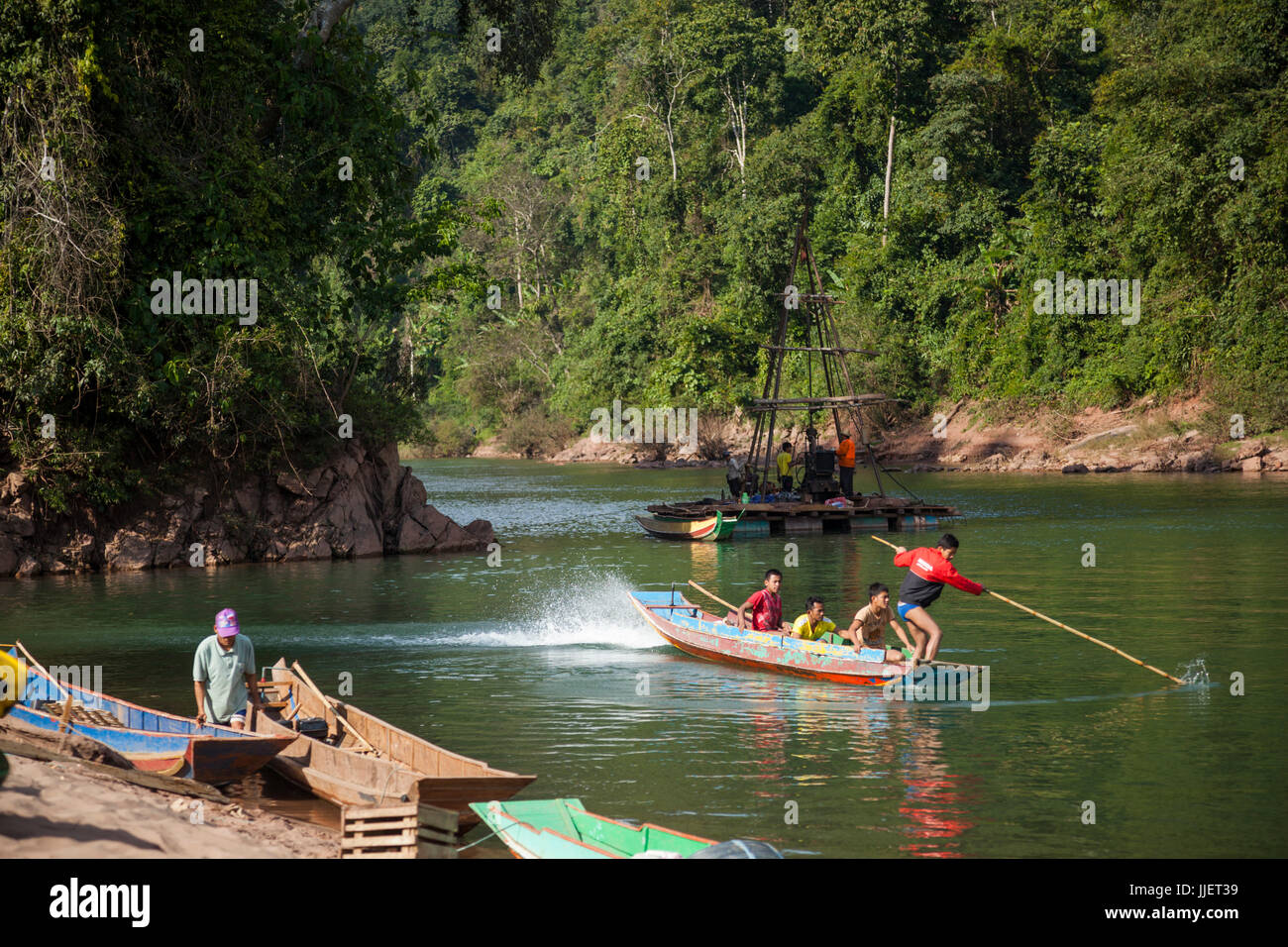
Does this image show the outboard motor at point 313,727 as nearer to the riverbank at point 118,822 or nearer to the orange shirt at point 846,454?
the riverbank at point 118,822

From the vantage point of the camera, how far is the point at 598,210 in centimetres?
9031

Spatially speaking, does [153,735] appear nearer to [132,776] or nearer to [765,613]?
[132,776]

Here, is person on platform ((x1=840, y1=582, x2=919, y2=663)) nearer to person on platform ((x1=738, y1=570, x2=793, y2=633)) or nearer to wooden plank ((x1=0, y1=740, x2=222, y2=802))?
person on platform ((x1=738, y1=570, x2=793, y2=633))

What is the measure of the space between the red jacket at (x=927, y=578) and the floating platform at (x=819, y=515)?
1786 cm

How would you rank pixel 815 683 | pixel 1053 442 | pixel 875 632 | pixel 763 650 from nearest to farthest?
1. pixel 875 632
2. pixel 815 683
3. pixel 763 650
4. pixel 1053 442

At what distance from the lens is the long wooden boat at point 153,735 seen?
11.7 metres

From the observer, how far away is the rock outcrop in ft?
91.7

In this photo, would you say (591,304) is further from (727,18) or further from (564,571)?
(564,571)

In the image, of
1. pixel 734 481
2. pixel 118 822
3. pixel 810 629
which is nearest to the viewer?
pixel 118 822

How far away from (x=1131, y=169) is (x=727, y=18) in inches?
1285

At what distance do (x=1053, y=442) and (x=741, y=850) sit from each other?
5200 cm

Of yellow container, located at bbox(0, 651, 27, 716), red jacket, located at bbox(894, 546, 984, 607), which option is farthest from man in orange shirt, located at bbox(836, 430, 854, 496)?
yellow container, located at bbox(0, 651, 27, 716)

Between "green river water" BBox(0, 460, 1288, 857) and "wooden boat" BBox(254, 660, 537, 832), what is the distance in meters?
0.84

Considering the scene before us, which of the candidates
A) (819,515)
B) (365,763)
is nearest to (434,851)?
(365,763)
